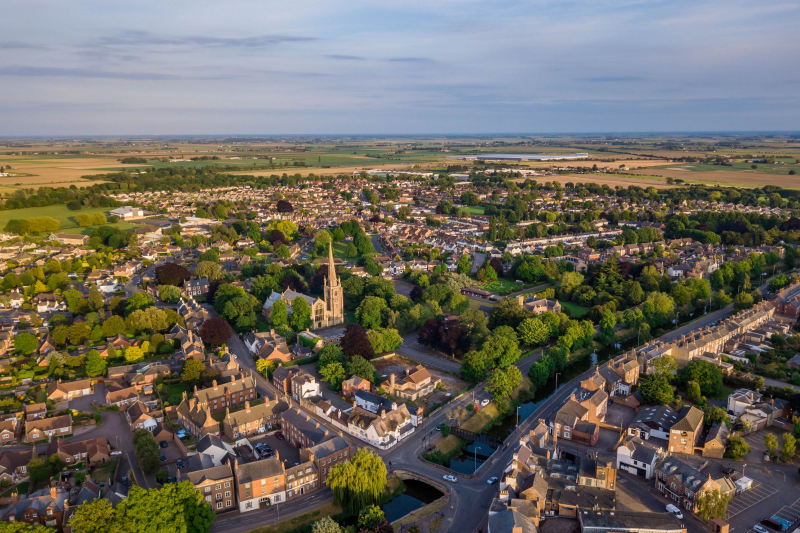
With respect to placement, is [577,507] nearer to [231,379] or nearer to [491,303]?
[231,379]

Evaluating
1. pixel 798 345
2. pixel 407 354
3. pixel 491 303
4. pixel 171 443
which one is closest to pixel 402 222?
pixel 491 303

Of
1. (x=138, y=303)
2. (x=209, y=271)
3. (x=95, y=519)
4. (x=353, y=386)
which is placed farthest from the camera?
(x=209, y=271)

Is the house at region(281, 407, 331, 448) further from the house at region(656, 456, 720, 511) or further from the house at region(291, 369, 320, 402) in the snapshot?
the house at region(656, 456, 720, 511)

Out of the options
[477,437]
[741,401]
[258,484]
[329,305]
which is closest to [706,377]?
[741,401]

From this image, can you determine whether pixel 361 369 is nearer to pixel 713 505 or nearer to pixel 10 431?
pixel 10 431

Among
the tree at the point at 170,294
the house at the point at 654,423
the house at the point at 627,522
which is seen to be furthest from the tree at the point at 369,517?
the tree at the point at 170,294
